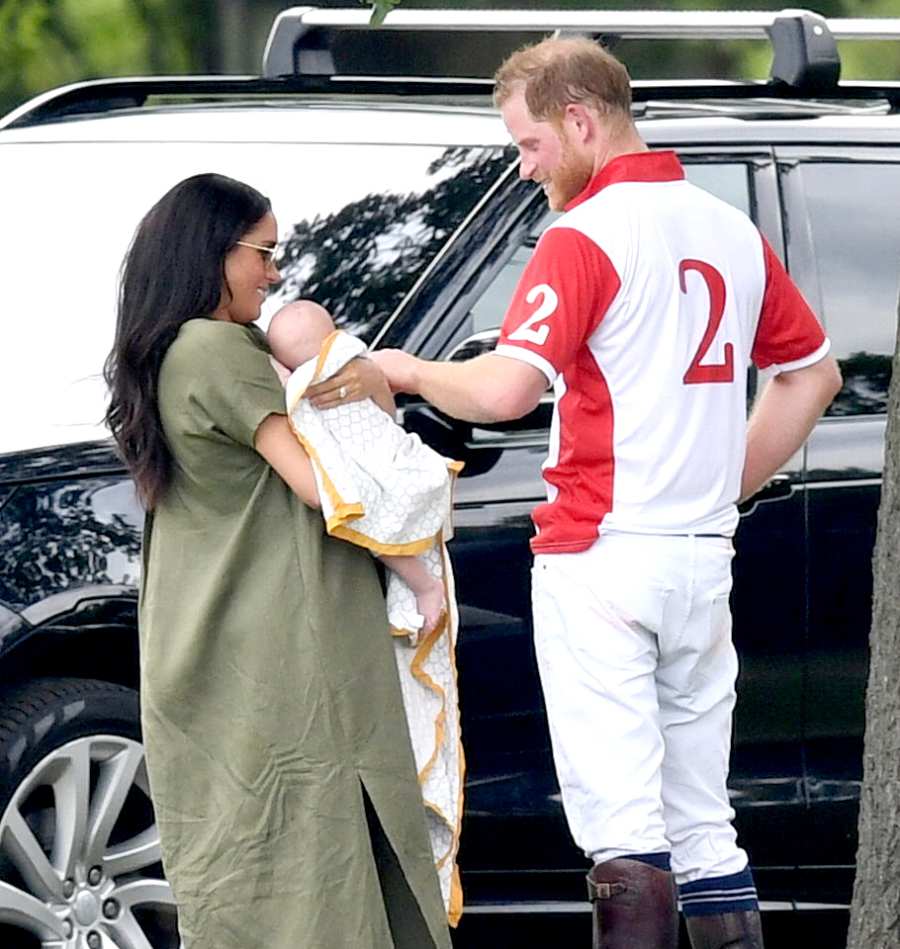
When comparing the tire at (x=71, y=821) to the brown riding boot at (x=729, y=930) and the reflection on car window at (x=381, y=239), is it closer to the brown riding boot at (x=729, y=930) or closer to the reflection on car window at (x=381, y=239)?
the reflection on car window at (x=381, y=239)

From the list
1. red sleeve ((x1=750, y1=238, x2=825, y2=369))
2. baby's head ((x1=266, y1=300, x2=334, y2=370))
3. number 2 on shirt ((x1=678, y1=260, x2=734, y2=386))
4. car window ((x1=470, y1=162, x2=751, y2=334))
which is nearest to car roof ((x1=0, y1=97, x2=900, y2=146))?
car window ((x1=470, y1=162, x2=751, y2=334))

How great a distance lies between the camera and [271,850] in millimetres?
4082

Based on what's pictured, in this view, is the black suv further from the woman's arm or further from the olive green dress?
the woman's arm

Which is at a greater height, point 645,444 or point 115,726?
point 645,444

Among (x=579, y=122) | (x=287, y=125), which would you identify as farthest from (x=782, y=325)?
(x=287, y=125)

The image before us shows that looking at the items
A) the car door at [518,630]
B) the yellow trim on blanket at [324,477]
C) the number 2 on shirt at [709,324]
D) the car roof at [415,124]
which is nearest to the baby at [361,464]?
the yellow trim on blanket at [324,477]

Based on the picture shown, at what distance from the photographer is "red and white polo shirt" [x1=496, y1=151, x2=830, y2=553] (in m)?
4.14

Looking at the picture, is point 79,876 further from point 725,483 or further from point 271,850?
point 725,483

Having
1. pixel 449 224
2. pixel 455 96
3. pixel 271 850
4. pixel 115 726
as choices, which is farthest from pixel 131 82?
pixel 271 850

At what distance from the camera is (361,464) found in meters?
4.02

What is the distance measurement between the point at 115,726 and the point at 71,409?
0.66 metres

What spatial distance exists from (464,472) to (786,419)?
0.67 metres

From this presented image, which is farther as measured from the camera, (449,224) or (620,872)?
(449,224)

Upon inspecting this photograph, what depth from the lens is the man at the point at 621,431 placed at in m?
4.18
